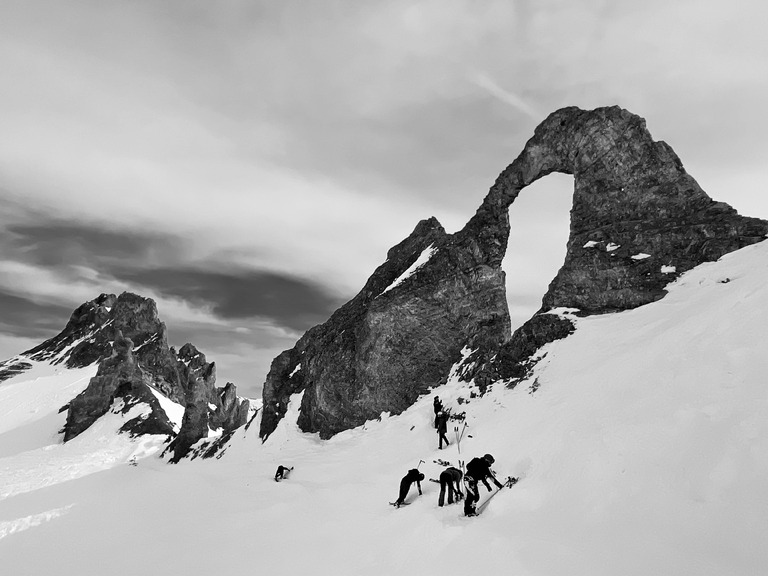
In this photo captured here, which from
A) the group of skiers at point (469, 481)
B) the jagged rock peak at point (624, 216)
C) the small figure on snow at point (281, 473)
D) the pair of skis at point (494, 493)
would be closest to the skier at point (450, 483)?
the group of skiers at point (469, 481)

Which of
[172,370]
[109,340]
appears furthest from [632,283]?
[109,340]

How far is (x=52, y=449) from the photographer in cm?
5441

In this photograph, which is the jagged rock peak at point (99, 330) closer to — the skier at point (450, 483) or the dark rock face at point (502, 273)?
the dark rock face at point (502, 273)

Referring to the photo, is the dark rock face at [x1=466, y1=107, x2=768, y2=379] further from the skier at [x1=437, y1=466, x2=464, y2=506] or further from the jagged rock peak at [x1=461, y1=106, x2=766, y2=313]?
the skier at [x1=437, y1=466, x2=464, y2=506]

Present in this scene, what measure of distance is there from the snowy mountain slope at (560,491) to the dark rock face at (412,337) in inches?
183

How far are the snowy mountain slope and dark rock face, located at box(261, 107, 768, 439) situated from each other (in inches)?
84.3

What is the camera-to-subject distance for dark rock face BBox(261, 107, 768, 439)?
23.5 m

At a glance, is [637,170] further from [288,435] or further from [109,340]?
[109,340]

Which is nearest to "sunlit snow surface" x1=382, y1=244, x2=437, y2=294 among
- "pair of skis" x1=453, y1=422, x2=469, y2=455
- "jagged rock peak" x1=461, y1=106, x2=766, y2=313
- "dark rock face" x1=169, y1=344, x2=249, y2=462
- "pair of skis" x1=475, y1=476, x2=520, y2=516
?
"jagged rock peak" x1=461, y1=106, x2=766, y2=313

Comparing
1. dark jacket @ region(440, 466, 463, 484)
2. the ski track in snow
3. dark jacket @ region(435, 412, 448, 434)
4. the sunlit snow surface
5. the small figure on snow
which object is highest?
the sunlit snow surface

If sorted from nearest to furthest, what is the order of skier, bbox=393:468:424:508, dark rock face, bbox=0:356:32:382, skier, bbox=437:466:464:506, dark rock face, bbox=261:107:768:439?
skier, bbox=437:466:464:506 → skier, bbox=393:468:424:508 → dark rock face, bbox=261:107:768:439 → dark rock face, bbox=0:356:32:382

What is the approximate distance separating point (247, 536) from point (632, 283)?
23.4 m

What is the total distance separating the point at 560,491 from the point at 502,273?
23.5 m

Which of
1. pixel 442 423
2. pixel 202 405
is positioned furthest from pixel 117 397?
pixel 442 423
